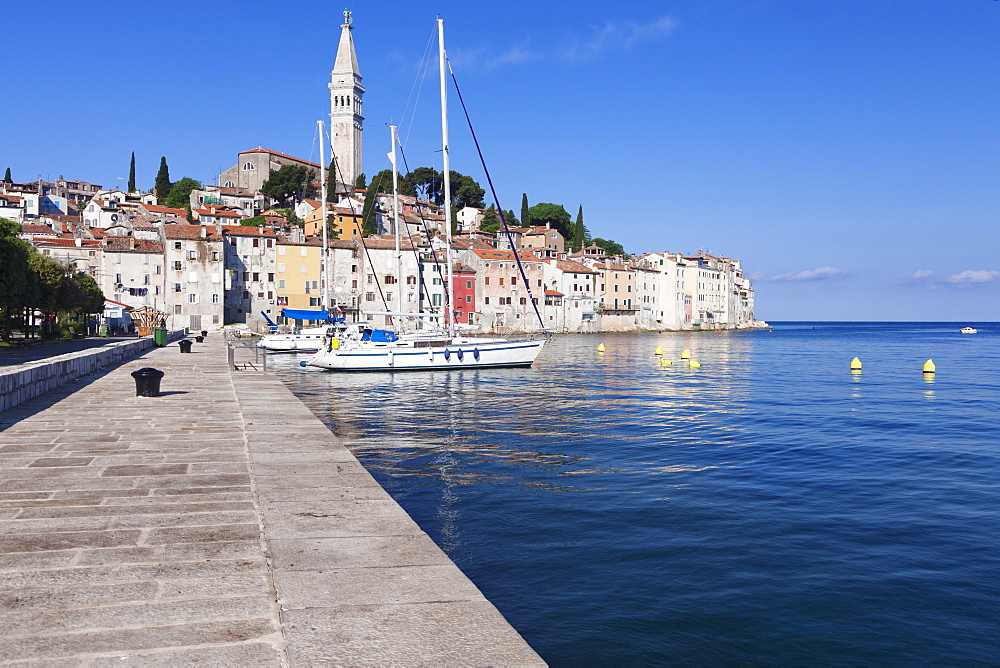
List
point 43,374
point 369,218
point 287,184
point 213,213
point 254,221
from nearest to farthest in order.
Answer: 1. point 43,374
2. point 213,213
3. point 254,221
4. point 369,218
5. point 287,184

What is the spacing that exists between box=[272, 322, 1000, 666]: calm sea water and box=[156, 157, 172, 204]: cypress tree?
348 feet

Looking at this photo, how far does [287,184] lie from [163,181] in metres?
18.4

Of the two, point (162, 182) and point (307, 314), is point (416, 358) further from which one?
point (162, 182)

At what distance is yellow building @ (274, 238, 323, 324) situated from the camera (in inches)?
3457

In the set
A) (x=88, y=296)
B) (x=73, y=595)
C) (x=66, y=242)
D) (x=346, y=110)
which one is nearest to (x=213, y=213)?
(x=66, y=242)

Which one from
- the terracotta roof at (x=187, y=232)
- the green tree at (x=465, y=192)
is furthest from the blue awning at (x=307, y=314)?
the green tree at (x=465, y=192)

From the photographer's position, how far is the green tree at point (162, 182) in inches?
4621

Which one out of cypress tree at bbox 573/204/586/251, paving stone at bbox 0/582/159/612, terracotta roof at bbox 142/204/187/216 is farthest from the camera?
cypress tree at bbox 573/204/586/251

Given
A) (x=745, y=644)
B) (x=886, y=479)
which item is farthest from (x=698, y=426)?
(x=745, y=644)

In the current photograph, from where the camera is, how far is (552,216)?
146125mm

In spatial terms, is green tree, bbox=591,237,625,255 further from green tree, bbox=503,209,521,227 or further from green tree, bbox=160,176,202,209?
green tree, bbox=160,176,202,209

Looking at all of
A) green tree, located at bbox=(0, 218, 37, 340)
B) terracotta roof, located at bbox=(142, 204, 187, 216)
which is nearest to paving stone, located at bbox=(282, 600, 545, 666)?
green tree, located at bbox=(0, 218, 37, 340)

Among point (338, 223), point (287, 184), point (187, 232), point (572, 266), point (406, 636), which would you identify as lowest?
point (406, 636)

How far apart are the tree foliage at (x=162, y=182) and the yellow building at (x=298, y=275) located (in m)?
40.1
